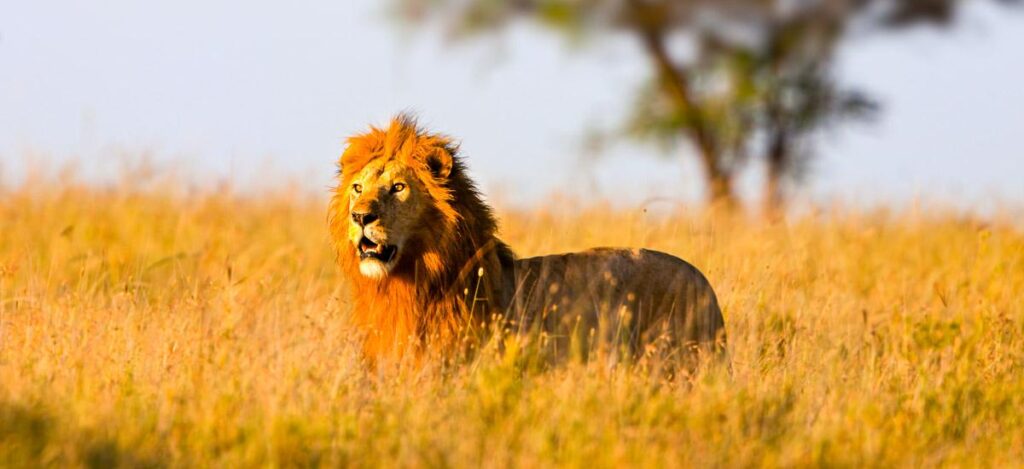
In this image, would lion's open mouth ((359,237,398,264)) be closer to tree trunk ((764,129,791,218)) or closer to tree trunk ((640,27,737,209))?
tree trunk ((640,27,737,209))

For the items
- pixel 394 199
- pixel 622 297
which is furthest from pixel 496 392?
pixel 622 297

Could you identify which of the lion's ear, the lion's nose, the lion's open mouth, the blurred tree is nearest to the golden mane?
the lion's ear

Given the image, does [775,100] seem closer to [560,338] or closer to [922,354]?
[922,354]

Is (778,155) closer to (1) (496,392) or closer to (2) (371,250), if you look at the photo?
(2) (371,250)

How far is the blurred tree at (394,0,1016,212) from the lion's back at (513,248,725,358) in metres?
14.8

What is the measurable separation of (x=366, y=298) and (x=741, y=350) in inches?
77.2

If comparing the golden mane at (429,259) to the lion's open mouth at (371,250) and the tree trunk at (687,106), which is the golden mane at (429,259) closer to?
the lion's open mouth at (371,250)

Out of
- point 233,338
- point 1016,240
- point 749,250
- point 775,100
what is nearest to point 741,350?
point 233,338

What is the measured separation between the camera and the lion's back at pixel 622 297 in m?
6.43

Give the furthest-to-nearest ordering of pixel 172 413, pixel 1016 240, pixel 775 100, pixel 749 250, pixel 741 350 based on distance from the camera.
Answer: pixel 775 100 < pixel 1016 240 < pixel 749 250 < pixel 741 350 < pixel 172 413

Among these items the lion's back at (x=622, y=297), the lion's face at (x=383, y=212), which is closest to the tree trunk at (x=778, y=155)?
the lion's back at (x=622, y=297)

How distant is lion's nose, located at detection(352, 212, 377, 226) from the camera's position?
5891 millimetres

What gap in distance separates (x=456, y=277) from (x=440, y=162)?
55 centimetres

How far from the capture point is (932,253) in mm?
12586
